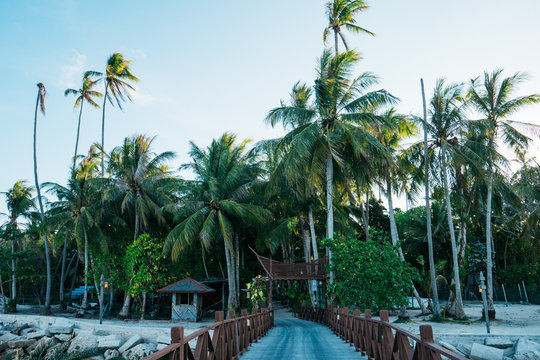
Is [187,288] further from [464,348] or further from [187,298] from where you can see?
[464,348]

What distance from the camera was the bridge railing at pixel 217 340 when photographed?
4007 millimetres

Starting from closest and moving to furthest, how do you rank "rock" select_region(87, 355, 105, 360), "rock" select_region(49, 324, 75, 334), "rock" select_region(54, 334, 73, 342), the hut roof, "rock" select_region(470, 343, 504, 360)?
"rock" select_region(470, 343, 504, 360) < "rock" select_region(87, 355, 105, 360) < "rock" select_region(54, 334, 73, 342) < "rock" select_region(49, 324, 75, 334) < the hut roof

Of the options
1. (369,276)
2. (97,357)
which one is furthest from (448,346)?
(97,357)

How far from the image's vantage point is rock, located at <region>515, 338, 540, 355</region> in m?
11.8

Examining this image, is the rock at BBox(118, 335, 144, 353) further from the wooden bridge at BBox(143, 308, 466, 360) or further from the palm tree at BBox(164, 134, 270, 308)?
the palm tree at BBox(164, 134, 270, 308)

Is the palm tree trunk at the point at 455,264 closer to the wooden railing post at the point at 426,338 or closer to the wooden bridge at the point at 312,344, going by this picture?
the wooden bridge at the point at 312,344

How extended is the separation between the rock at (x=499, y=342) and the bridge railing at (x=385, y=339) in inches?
207

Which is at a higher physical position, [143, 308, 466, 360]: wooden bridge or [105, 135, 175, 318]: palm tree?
[105, 135, 175, 318]: palm tree

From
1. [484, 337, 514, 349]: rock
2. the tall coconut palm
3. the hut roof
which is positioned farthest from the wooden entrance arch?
[484, 337, 514, 349]: rock

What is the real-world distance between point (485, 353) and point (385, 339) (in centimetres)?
794

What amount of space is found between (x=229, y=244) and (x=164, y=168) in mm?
11656

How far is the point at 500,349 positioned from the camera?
1231cm

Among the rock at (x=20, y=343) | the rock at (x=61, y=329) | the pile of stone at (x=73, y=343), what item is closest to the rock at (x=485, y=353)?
the pile of stone at (x=73, y=343)

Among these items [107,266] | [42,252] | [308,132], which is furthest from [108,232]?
[308,132]
